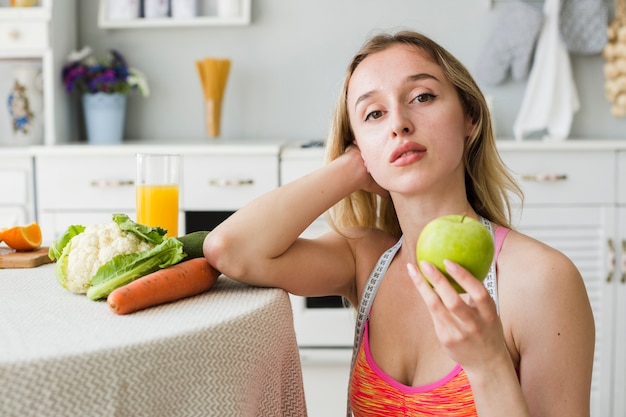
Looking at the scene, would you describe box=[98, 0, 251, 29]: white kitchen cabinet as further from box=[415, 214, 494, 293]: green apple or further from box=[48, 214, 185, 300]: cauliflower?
box=[415, 214, 494, 293]: green apple

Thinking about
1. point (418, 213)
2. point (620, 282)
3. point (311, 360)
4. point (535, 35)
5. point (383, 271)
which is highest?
point (535, 35)

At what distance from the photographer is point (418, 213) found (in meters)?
1.30

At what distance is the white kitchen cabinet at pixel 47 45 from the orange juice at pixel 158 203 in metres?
1.69

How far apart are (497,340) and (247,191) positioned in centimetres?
187

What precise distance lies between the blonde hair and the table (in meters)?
0.40

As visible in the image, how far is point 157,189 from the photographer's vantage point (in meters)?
1.45

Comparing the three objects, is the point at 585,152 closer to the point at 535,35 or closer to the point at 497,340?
the point at 535,35

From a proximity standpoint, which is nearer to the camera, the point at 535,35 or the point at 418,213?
the point at 418,213

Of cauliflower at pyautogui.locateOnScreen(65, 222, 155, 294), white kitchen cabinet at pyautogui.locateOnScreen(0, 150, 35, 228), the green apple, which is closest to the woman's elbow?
cauliflower at pyautogui.locateOnScreen(65, 222, 155, 294)

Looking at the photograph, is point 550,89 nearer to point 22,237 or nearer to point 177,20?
point 177,20

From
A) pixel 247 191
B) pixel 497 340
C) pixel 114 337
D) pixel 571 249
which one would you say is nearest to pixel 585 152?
pixel 571 249

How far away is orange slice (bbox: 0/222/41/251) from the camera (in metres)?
1.38

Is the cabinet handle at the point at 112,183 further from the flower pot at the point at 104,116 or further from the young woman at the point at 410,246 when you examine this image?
the young woman at the point at 410,246

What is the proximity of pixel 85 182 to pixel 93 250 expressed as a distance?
1.78 metres
